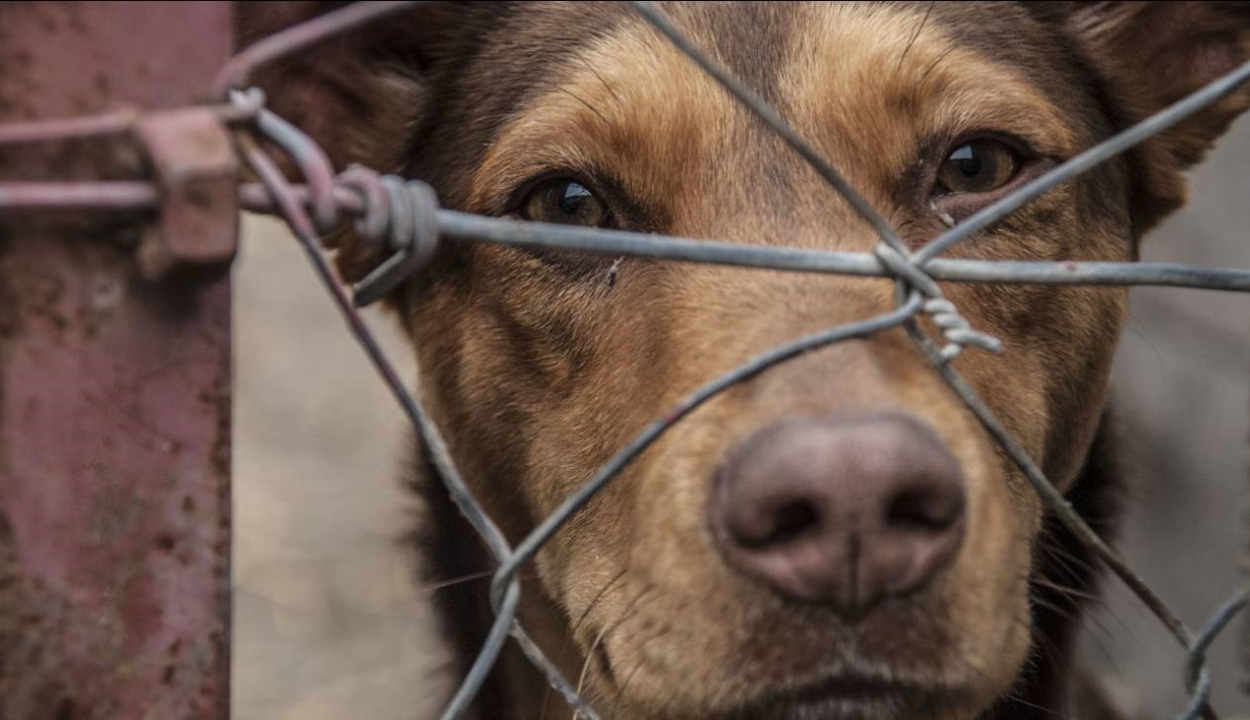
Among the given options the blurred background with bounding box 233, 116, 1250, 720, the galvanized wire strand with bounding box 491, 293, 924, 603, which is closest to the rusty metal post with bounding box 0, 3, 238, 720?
the galvanized wire strand with bounding box 491, 293, 924, 603

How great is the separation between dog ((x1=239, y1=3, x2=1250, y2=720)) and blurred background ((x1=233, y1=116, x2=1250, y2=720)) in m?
1.96

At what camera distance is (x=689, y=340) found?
92.1 inches

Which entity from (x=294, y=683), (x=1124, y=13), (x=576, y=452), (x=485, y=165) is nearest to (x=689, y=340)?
(x=576, y=452)

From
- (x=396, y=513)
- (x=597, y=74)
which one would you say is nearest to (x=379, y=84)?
(x=597, y=74)

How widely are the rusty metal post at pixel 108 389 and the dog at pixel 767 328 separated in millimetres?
776

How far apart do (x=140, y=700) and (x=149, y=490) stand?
0.21 meters

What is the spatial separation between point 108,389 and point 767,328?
1137 millimetres

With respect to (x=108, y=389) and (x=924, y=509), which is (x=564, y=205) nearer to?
(x=924, y=509)

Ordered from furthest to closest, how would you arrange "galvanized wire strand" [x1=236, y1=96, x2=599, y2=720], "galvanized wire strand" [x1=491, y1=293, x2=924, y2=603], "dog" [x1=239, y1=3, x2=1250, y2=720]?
"dog" [x1=239, y1=3, x2=1250, y2=720]
"galvanized wire strand" [x1=491, y1=293, x2=924, y2=603]
"galvanized wire strand" [x1=236, y1=96, x2=599, y2=720]

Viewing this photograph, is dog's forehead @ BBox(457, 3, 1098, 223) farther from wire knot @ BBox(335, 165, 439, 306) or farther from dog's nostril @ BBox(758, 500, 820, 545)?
wire knot @ BBox(335, 165, 439, 306)

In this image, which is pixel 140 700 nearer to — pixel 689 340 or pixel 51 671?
pixel 51 671

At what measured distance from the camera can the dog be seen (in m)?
1.91

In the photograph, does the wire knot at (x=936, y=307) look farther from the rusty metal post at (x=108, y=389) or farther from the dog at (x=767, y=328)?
the rusty metal post at (x=108, y=389)

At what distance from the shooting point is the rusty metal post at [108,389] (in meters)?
1.28
